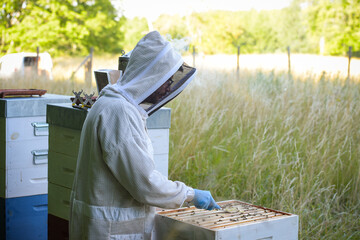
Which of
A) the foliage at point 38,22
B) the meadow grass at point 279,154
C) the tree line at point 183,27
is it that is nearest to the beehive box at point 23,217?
the meadow grass at point 279,154

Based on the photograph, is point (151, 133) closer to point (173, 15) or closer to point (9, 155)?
point (9, 155)

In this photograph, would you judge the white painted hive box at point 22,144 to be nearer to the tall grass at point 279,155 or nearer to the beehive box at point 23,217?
the beehive box at point 23,217

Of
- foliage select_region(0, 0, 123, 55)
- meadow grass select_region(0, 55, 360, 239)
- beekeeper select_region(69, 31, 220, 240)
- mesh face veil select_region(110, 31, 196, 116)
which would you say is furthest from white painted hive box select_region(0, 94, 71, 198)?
foliage select_region(0, 0, 123, 55)

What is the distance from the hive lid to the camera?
304cm

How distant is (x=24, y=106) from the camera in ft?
10.2

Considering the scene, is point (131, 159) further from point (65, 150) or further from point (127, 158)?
point (65, 150)

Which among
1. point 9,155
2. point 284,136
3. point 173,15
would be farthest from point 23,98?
point 173,15

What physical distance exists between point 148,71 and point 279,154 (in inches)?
114

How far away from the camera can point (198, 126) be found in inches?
195

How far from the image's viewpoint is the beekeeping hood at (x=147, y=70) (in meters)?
1.78

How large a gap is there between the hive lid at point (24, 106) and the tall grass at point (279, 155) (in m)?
1.73

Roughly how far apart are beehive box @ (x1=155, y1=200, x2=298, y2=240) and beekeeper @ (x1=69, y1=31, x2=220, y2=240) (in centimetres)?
8

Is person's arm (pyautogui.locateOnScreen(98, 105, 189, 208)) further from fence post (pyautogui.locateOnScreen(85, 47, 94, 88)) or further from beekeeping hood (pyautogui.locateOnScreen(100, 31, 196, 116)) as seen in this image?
fence post (pyautogui.locateOnScreen(85, 47, 94, 88))

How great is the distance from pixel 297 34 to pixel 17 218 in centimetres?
5102
